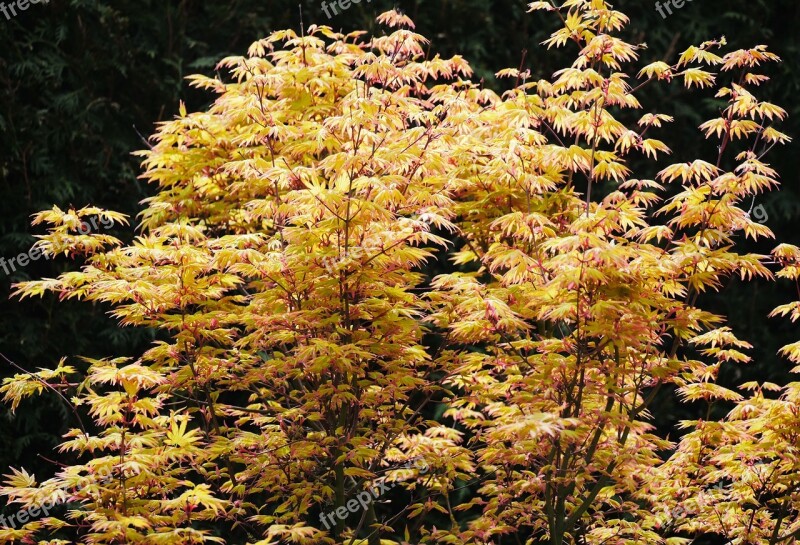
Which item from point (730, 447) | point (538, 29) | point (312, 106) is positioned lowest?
point (730, 447)

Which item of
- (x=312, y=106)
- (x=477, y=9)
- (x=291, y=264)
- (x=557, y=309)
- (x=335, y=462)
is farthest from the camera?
(x=477, y=9)

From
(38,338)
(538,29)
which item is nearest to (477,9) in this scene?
(538,29)

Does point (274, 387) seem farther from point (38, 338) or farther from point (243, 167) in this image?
point (38, 338)

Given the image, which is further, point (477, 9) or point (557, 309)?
point (477, 9)

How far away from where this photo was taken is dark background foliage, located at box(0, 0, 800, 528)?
20.3 feet

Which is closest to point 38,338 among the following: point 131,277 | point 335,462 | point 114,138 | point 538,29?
point 114,138

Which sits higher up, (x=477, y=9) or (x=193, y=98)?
(x=477, y=9)

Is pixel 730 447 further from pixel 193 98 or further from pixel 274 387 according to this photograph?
pixel 193 98

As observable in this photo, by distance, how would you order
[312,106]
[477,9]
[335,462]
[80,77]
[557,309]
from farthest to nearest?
[477,9] < [80,77] < [312,106] < [335,462] < [557,309]

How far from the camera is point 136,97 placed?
6781 millimetres

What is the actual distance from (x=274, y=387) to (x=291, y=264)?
2.44 feet

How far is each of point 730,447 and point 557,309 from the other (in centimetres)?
123

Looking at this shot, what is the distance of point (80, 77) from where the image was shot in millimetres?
6547

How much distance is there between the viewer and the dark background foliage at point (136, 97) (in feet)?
20.3
